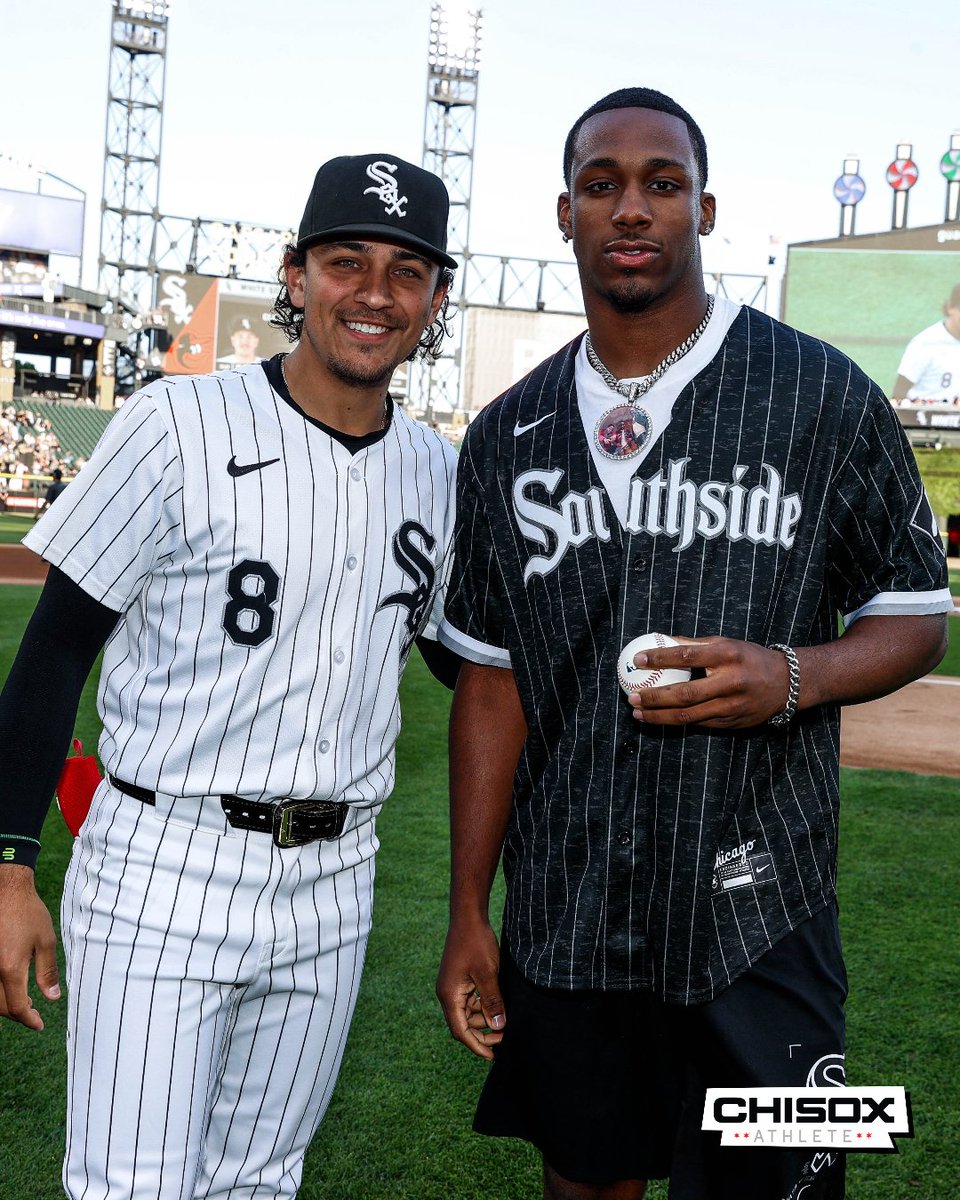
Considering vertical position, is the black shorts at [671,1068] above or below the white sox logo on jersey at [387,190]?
below

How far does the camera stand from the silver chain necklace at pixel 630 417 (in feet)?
6.86

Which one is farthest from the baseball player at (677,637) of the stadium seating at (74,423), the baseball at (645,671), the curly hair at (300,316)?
the stadium seating at (74,423)

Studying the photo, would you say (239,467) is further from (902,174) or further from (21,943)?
(902,174)

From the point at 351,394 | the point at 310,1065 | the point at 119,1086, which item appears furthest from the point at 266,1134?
the point at 351,394

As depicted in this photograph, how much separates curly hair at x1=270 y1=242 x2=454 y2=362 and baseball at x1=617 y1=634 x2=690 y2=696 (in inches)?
38.0

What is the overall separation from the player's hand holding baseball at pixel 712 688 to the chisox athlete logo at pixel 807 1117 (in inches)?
23.0

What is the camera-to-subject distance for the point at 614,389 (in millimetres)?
2170

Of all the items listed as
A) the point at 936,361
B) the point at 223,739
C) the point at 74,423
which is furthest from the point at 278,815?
the point at 74,423

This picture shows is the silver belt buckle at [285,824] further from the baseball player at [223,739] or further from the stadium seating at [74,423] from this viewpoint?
the stadium seating at [74,423]

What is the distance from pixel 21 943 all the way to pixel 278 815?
447mm

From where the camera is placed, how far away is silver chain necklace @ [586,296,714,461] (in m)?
2.09

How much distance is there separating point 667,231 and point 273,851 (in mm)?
1233

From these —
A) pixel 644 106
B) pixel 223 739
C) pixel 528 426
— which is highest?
pixel 644 106

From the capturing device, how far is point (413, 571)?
236 centimetres
